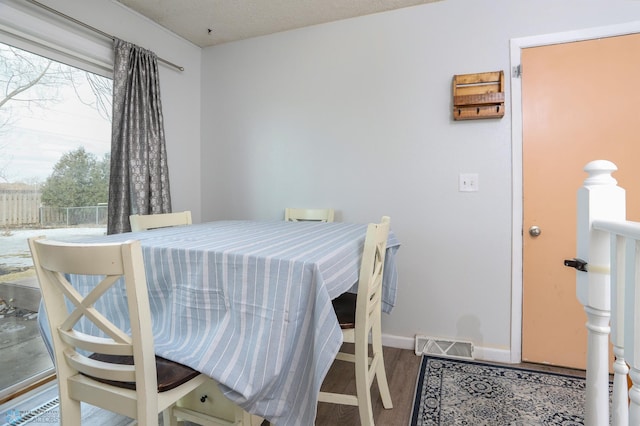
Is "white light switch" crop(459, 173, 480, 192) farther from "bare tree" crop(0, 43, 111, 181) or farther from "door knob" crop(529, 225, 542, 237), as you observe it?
"bare tree" crop(0, 43, 111, 181)

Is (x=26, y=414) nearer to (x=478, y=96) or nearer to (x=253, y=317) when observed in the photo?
(x=253, y=317)

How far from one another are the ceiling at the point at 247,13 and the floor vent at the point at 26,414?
101 inches

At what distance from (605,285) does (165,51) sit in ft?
10.2

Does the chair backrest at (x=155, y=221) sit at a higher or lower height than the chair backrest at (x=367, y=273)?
higher

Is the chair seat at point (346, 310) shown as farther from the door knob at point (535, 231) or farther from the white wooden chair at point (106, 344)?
the door knob at point (535, 231)

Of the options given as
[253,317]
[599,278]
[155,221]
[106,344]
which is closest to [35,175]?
[155,221]

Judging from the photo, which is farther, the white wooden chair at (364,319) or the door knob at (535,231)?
the door knob at (535,231)

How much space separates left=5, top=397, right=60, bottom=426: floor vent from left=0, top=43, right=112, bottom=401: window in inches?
4.6

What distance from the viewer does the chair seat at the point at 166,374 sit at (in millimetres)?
960

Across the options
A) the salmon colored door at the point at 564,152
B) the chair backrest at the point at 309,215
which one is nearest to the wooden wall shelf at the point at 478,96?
the salmon colored door at the point at 564,152

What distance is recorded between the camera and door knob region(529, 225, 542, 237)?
2.07 meters

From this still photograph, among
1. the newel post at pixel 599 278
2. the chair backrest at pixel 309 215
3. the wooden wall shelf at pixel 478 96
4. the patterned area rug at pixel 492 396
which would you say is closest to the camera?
the newel post at pixel 599 278

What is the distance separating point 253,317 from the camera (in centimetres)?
104

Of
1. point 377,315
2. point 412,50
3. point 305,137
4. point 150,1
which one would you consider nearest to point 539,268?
point 377,315
